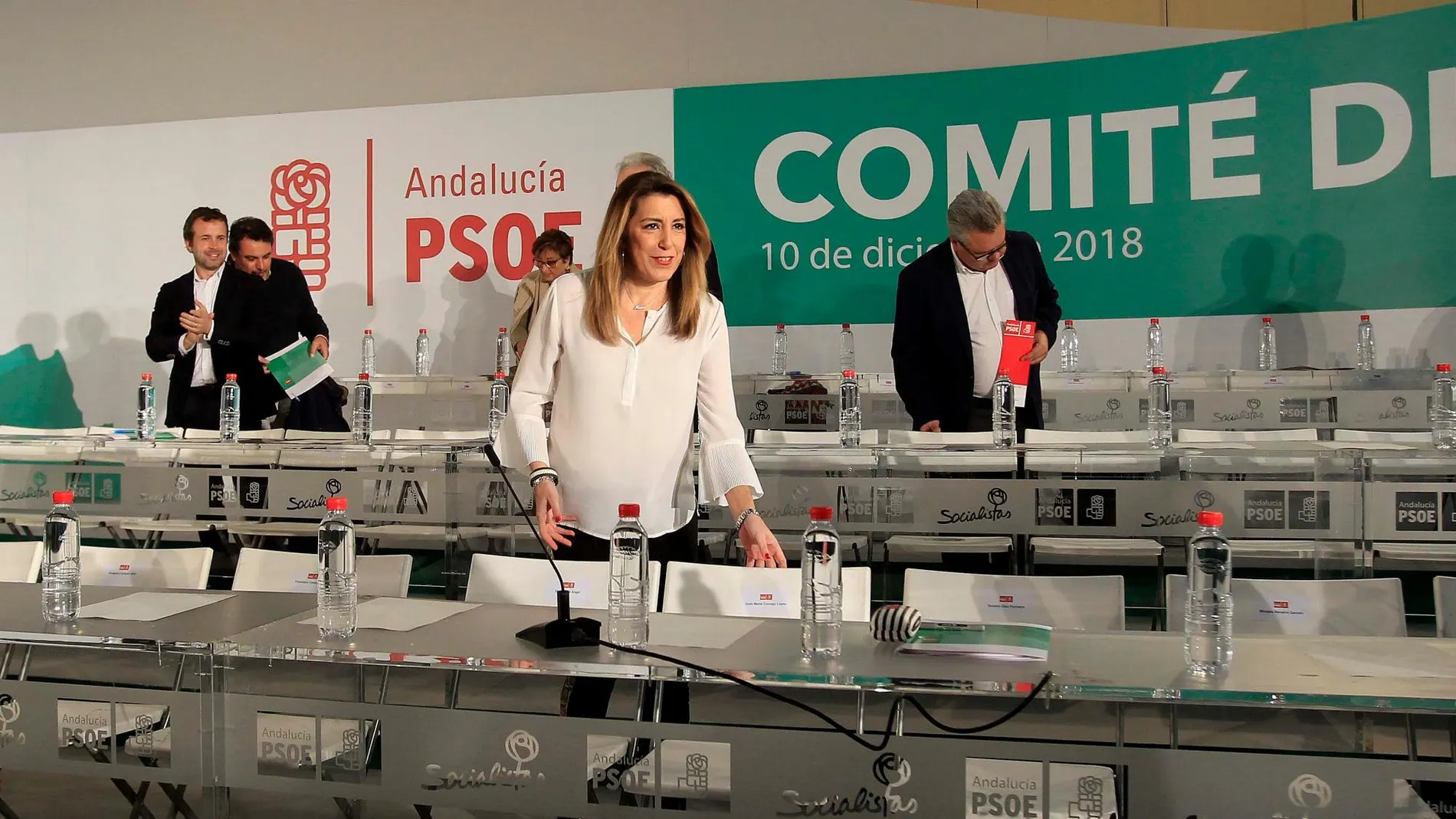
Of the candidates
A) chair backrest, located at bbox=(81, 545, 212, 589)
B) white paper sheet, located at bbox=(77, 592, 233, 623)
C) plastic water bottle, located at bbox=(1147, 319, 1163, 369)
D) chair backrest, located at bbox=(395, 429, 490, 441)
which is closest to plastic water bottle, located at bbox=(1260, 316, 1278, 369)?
plastic water bottle, located at bbox=(1147, 319, 1163, 369)

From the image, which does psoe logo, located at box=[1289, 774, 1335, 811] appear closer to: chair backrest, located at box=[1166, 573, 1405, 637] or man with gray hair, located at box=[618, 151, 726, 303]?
chair backrest, located at box=[1166, 573, 1405, 637]

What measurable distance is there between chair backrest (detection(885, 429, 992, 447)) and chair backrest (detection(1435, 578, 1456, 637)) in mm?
1483

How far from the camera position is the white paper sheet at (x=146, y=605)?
2088mm

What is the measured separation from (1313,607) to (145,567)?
9.31 feet

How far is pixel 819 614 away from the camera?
1817 millimetres

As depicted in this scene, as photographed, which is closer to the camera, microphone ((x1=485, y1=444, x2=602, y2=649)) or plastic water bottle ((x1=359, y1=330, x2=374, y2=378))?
microphone ((x1=485, y1=444, x2=602, y2=649))

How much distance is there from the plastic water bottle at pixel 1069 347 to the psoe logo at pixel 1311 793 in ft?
18.6

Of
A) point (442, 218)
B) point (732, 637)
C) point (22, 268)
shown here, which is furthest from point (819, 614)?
point (22, 268)

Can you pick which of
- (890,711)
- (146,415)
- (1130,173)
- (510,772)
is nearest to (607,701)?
(510,772)

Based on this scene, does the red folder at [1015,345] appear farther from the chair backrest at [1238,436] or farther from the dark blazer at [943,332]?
the chair backrest at [1238,436]

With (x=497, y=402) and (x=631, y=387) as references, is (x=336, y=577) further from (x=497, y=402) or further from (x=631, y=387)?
(x=497, y=402)

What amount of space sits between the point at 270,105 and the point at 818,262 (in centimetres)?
426

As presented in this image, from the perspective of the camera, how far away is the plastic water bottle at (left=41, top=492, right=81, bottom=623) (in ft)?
6.95

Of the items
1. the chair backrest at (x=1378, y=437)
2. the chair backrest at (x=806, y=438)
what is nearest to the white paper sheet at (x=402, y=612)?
the chair backrest at (x=806, y=438)
